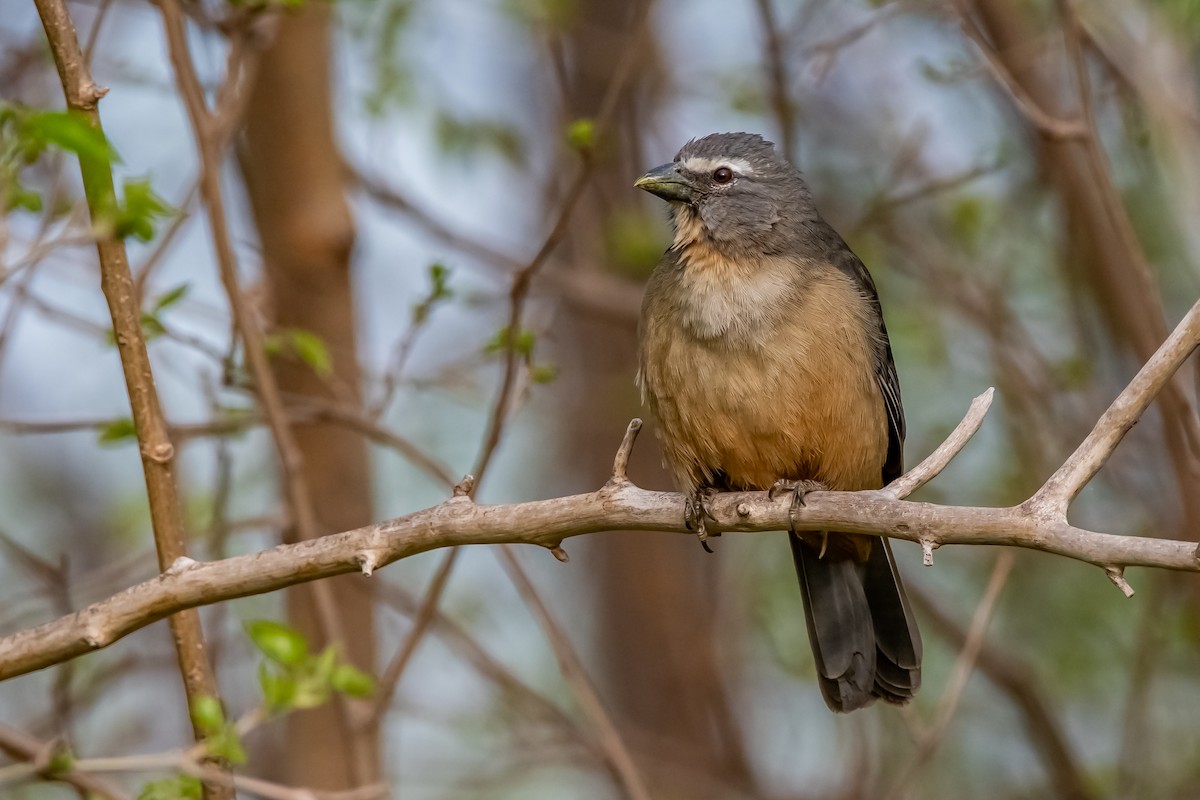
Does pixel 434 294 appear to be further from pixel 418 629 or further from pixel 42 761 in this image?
pixel 42 761

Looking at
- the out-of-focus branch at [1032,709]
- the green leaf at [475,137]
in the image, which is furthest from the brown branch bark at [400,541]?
the green leaf at [475,137]

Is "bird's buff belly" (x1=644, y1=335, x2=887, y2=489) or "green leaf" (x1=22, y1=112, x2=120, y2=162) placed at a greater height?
"bird's buff belly" (x1=644, y1=335, x2=887, y2=489)

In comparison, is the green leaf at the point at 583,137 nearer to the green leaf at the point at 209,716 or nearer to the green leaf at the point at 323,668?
the green leaf at the point at 323,668

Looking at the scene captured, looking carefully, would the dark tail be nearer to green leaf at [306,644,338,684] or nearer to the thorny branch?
the thorny branch

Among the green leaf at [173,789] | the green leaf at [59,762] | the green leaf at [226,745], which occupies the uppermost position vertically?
the green leaf at [59,762]

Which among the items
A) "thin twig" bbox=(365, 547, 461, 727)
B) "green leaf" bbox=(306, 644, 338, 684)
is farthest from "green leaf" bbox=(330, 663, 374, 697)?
"thin twig" bbox=(365, 547, 461, 727)

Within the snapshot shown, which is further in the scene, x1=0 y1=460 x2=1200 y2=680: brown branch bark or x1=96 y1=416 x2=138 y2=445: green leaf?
x1=96 y1=416 x2=138 y2=445: green leaf

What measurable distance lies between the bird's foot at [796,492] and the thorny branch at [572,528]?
3 centimetres

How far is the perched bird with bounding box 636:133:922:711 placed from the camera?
4.34 metres

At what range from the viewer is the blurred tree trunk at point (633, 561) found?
25.3ft

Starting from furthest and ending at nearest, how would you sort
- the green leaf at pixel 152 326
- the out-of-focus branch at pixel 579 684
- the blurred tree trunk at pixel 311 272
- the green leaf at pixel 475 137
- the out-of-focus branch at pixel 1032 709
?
1. the green leaf at pixel 475 137
2. the out-of-focus branch at pixel 1032 709
3. the blurred tree trunk at pixel 311 272
4. the out-of-focus branch at pixel 579 684
5. the green leaf at pixel 152 326

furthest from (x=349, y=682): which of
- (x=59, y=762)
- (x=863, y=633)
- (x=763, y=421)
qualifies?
(x=863, y=633)

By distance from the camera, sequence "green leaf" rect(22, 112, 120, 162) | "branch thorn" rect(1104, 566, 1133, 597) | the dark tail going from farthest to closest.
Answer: the dark tail, "branch thorn" rect(1104, 566, 1133, 597), "green leaf" rect(22, 112, 120, 162)

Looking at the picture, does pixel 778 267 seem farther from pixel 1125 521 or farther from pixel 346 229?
pixel 1125 521
